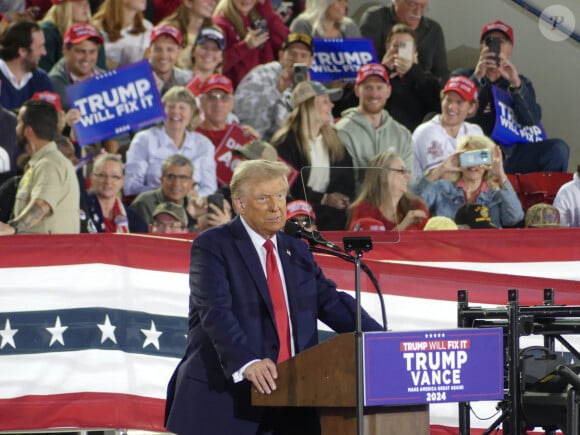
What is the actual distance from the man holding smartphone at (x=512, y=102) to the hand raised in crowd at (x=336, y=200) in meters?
4.14

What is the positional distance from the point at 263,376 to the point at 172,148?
16.3 feet

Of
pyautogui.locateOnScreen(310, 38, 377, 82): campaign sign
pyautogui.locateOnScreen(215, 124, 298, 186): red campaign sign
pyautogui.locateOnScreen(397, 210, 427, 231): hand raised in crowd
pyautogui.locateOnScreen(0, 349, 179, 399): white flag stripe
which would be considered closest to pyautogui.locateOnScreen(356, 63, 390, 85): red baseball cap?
pyautogui.locateOnScreen(310, 38, 377, 82): campaign sign

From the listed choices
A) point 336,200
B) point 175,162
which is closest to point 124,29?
point 175,162

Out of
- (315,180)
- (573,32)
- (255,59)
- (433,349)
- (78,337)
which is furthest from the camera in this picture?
(573,32)

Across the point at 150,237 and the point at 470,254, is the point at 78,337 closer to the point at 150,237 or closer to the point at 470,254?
the point at 150,237

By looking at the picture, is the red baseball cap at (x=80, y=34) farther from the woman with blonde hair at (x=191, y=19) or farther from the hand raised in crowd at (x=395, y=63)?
the hand raised in crowd at (x=395, y=63)

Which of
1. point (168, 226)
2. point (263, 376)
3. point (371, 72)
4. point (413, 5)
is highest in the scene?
point (413, 5)

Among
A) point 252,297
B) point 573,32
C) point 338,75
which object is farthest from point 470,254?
point 573,32

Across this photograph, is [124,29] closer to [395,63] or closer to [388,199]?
[395,63]

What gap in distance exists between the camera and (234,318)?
14.4 ft

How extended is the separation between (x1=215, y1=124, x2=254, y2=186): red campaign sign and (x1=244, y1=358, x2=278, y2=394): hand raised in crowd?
4890 mm

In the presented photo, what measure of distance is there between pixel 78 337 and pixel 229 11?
14.5 ft

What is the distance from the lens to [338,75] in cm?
1023

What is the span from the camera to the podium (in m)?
4.09
